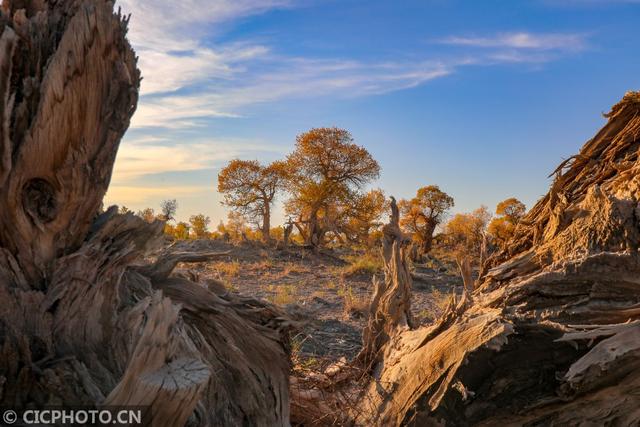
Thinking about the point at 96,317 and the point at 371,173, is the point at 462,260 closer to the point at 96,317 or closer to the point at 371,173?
the point at 96,317

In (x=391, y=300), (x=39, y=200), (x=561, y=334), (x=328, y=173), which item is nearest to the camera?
(x=39, y=200)


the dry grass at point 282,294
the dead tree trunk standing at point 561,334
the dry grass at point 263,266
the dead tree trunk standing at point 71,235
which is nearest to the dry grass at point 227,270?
the dry grass at point 263,266

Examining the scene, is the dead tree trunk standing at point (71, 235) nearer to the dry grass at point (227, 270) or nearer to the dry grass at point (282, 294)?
the dry grass at point (282, 294)

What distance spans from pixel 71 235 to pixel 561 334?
300cm

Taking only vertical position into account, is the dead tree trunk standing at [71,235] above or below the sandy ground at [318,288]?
above

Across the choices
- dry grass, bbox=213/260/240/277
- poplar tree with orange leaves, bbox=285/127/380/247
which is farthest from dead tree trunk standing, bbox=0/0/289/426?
poplar tree with orange leaves, bbox=285/127/380/247

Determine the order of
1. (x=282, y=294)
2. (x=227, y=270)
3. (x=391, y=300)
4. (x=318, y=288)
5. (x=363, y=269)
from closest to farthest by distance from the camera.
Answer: (x=391, y=300) < (x=282, y=294) < (x=318, y=288) < (x=227, y=270) < (x=363, y=269)

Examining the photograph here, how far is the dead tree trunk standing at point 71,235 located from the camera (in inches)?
96.8

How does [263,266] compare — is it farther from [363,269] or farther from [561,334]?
[561,334]

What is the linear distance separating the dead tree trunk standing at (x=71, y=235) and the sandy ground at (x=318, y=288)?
5.55ft

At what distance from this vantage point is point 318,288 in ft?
45.4

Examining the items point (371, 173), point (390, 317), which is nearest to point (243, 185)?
point (371, 173)

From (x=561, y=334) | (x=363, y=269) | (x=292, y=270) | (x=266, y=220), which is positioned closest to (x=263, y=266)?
(x=292, y=270)

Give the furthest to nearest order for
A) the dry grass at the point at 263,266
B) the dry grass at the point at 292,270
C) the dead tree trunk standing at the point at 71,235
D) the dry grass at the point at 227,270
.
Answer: the dry grass at the point at 263,266
the dry grass at the point at 292,270
the dry grass at the point at 227,270
the dead tree trunk standing at the point at 71,235
